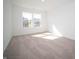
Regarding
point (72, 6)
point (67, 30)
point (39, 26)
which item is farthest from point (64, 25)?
point (39, 26)

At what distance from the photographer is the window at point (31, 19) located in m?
5.67

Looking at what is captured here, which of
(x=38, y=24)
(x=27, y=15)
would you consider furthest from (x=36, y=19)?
(x=27, y=15)

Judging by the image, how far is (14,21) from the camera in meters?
4.86

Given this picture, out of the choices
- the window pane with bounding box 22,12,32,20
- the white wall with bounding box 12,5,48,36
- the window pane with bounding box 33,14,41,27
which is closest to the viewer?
the white wall with bounding box 12,5,48,36

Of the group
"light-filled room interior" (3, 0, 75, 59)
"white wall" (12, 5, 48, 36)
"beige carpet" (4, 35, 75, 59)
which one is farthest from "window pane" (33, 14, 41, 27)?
"beige carpet" (4, 35, 75, 59)

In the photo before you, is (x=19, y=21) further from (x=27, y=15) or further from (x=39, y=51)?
(x=39, y=51)

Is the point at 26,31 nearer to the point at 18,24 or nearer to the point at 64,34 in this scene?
the point at 18,24

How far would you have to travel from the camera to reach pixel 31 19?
6.13m

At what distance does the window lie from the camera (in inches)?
223

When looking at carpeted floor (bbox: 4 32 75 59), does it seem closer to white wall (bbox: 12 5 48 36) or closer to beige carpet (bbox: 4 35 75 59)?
beige carpet (bbox: 4 35 75 59)

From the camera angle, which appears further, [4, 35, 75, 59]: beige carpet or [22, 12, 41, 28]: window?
[22, 12, 41, 28]: window

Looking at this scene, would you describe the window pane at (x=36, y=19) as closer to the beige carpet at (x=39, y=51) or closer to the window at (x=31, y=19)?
the window at (x=31, y=19)

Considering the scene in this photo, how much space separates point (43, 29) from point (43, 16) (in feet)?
4.63

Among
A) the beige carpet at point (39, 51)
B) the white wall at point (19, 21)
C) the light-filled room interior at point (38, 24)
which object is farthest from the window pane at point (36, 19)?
the beige carpet at point (39, 51)
